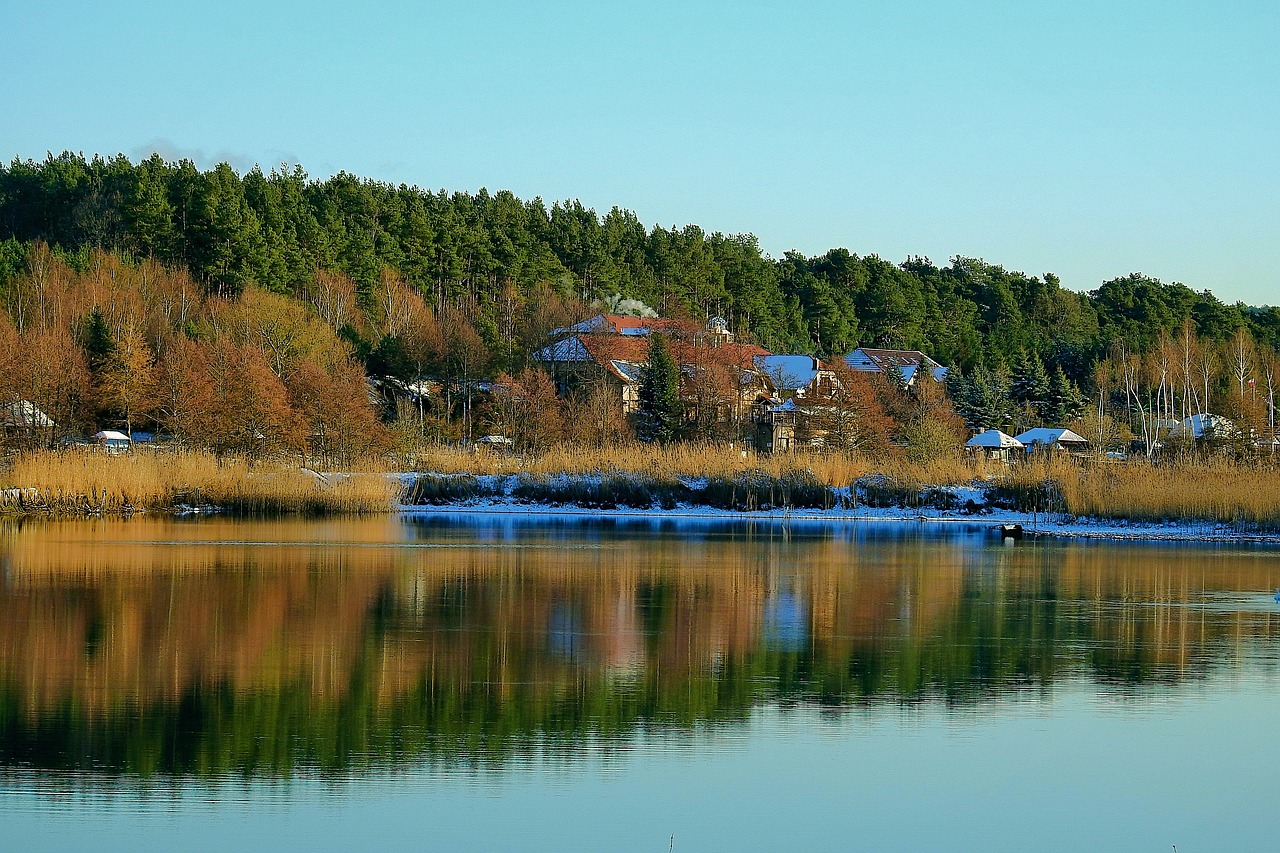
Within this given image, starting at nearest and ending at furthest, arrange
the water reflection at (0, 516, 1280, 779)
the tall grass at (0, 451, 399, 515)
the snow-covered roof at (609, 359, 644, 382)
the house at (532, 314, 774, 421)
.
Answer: the water reflection at (0, 516, 1280, 779) → the tall grass at (0, 451, 399, 515) → the house at (532, 314, 774, 421) → the snow-covered roof at (609, 359, 644, 382)

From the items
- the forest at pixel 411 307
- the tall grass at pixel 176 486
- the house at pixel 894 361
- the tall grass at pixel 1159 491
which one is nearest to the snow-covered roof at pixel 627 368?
the forest at pixel 411 307

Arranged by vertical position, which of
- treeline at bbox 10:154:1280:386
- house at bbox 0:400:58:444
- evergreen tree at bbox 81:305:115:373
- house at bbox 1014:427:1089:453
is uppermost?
treeline at bbox 10:154:1280:386

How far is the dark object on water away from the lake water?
10.0m

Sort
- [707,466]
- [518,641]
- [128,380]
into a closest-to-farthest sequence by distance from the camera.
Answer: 1. [518,641]
2. [707,466]
3. [128,380]

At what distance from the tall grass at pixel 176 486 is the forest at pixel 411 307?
Answer: 959cm

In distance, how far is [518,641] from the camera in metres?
13.4

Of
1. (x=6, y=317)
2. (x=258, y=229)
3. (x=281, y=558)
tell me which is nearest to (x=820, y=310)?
(x=258, y=229)

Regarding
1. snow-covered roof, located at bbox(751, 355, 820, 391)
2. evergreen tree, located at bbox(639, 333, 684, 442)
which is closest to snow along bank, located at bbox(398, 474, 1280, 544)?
evergreen tree, located at bbox(639, 333, 684, 442)

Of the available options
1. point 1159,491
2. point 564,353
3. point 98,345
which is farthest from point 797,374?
point 1159,491

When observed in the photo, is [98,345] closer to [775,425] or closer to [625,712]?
[775,425]

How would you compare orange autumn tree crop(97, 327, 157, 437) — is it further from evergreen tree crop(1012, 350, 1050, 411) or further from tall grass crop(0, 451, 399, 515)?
evergreen tree crop(1012, 350, 1050, 411)

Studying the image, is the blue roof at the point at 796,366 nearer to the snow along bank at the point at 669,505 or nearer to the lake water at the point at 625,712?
the snow along bank at the point at 669,505

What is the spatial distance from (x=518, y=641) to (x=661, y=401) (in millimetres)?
48014

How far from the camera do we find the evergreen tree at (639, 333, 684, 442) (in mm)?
60406
